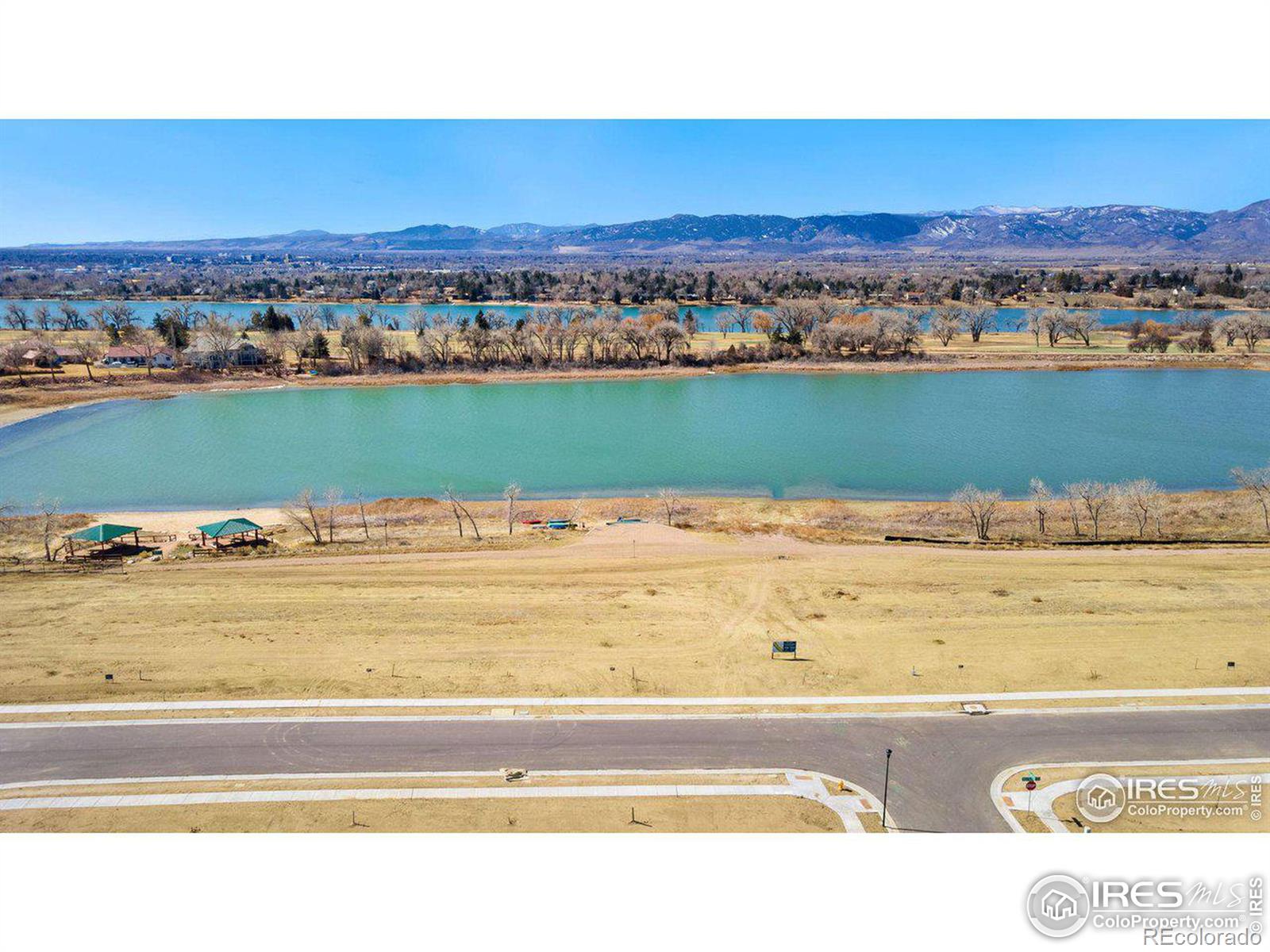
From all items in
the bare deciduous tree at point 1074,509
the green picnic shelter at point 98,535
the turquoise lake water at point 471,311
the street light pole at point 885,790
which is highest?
the turquoise lake water at point 471,311

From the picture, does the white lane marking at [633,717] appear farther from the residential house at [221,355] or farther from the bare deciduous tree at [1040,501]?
the residential house at [221,355]

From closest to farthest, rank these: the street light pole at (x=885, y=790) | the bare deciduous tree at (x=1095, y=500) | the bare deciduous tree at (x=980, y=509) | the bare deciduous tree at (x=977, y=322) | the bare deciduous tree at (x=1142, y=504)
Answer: the street light pole at (x=885, y=790) → the bare deciduous tree at (x=1142, y=504) → the bare deciduous tree at (x=980, y=509) → the bare deciduous tree at (x=1095, y=500) → the bare deciduous tree at (x=977, y=322)

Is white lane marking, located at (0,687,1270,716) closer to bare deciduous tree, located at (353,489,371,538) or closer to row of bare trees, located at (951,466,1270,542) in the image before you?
row of bare trees, located at (951,466,1270,542)

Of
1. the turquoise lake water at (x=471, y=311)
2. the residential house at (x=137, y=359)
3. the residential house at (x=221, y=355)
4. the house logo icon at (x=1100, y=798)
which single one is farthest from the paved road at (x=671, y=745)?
the turquoise lake water at (x=471, y=311)

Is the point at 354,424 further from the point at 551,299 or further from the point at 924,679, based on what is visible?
the point at 551,299

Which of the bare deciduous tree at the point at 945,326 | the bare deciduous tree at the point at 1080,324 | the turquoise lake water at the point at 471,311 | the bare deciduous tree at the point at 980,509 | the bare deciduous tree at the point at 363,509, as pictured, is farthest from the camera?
the turquoise lake water at the point at 471,311

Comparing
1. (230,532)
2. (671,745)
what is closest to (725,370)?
(230,532)
